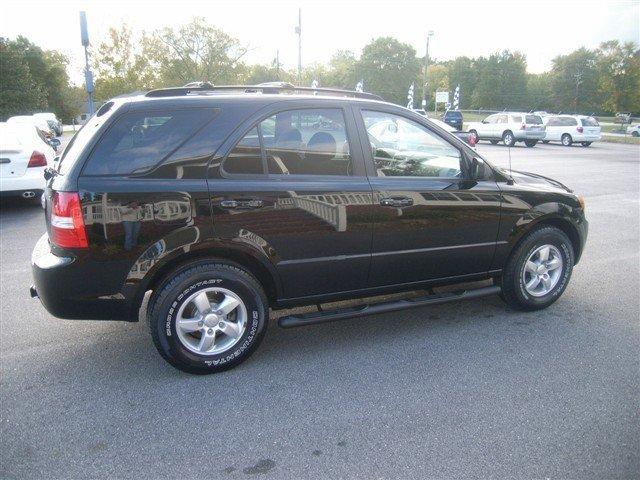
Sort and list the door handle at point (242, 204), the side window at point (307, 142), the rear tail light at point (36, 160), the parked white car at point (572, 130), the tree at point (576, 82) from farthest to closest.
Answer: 1. the tree at point (576, 82)
2. the parked white car at point (572, 130)
3. the rear tail light at point (36, 160)
4. the side window at point (307, 142)
5. the door handle at point (242, 204)

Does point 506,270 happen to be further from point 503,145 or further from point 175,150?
point 503,145

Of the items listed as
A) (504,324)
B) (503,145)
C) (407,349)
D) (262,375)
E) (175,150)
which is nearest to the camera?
(175,150)

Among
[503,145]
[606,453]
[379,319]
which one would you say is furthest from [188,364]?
[503,145]

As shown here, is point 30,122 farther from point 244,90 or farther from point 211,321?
point 211,321

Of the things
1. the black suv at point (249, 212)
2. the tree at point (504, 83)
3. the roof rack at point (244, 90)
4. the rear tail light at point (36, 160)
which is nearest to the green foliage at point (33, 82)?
the rear tail light at point (36, 160)

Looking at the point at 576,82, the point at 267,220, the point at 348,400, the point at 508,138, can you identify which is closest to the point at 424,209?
the point at 267,220

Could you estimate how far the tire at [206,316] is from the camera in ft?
10.7

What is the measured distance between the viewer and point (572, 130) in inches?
1056

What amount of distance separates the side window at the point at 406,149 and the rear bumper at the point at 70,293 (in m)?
2.02

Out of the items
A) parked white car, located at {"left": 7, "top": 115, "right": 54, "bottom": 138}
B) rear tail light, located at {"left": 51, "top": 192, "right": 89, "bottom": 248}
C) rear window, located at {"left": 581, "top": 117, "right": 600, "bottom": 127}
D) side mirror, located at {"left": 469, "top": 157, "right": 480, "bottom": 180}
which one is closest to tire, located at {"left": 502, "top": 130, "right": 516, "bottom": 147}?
rear window, located at {"left": 581, "top": 117, "right": 600, "bottom": 127}

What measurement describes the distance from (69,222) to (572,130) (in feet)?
93.8

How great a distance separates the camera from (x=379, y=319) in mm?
4355

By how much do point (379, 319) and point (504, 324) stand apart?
104 centimetres

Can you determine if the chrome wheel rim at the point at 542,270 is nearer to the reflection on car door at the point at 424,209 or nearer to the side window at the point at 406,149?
the reflection on car door at the point at 424,209
